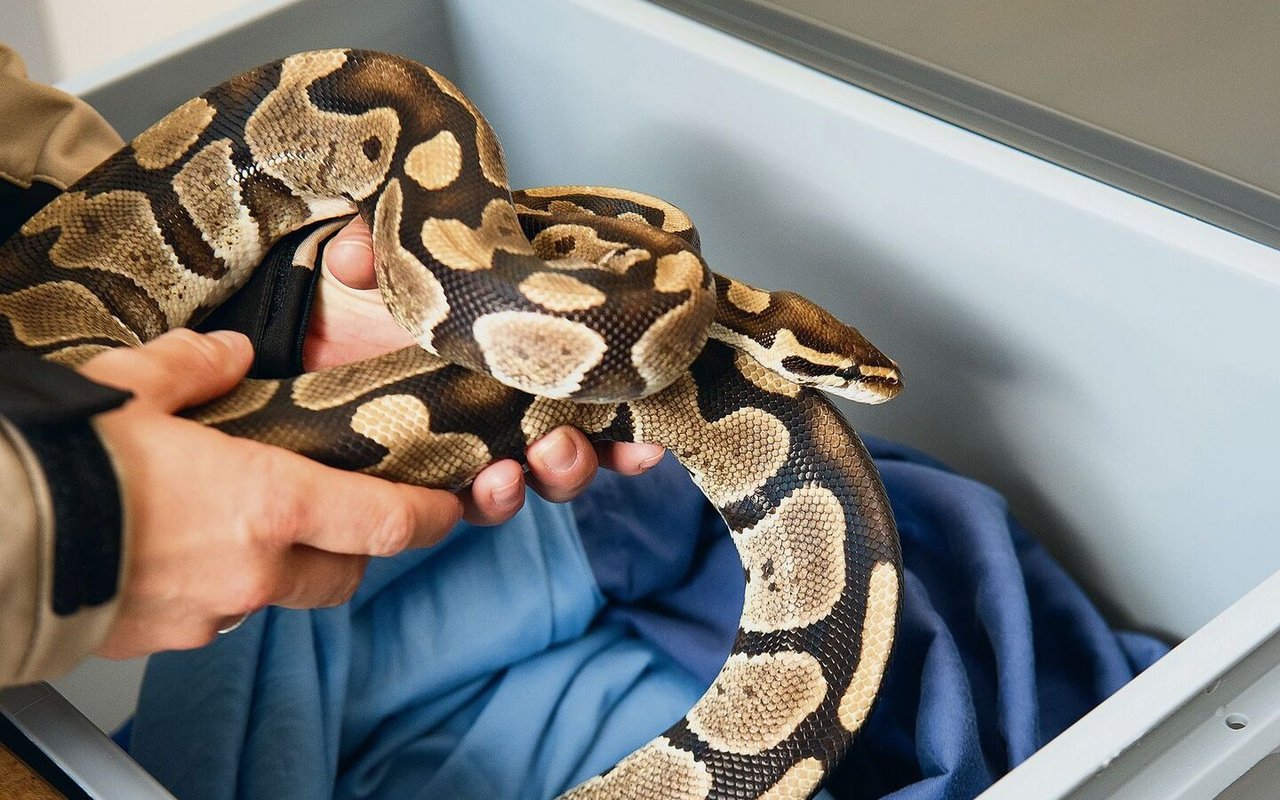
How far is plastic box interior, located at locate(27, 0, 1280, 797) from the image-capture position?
4.34 feet

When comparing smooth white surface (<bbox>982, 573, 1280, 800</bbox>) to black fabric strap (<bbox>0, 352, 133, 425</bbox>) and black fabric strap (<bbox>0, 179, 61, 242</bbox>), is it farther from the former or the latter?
black fabric strap (<bbox>0, 179, 61, 242</bbox>)

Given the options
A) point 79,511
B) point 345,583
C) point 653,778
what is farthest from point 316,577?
point 653,778

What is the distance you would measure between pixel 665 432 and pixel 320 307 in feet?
1.83

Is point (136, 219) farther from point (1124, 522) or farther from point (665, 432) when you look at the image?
point (1124, 522)

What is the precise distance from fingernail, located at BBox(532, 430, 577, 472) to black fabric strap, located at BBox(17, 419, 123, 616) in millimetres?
532

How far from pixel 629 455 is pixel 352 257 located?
0.45 m

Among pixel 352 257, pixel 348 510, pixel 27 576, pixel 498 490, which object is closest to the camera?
pixel 27 576

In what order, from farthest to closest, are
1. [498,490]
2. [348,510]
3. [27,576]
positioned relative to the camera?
[498,490] → [348,510] → [27,576]

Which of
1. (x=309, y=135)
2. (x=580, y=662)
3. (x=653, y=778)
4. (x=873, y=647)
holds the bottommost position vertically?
(x=580, y=662)

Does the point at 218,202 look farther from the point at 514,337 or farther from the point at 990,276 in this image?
the point at 990,276

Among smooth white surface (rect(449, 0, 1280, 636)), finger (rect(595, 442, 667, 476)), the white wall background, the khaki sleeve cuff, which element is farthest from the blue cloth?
the white wall background

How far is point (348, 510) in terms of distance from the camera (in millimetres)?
1039

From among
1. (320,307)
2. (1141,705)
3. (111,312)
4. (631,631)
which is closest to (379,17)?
(320,307)

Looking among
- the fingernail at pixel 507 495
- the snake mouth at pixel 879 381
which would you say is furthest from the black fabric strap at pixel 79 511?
the snake mouth at pixel 879 381
